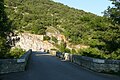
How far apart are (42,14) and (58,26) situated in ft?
51.5

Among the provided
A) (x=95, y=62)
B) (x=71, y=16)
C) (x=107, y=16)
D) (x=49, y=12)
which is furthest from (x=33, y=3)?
(x=95, y=62)

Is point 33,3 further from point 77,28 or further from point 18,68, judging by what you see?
point 18,68

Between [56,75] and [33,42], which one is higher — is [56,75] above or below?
below

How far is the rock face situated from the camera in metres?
97.3

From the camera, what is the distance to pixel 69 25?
358 ft

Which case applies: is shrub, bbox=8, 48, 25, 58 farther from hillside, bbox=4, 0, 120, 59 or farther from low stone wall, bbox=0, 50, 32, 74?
low stone wall, bbox=0, 50, 32, 74

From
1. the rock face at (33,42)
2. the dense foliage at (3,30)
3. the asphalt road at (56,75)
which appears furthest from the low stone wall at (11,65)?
the rock face at (33,42)

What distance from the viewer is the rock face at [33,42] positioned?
97.3 meters

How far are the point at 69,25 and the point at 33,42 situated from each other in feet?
57.3

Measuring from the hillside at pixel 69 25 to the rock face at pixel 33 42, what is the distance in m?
4.02

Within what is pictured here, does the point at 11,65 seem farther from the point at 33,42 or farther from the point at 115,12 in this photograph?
the point at 33,42

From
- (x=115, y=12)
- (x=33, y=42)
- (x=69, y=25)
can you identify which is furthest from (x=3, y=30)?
(x=69, y=25)

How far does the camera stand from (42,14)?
127 metres

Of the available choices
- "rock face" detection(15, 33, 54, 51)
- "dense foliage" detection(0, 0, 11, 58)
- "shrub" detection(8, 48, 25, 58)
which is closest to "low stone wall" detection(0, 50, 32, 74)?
"dense foliage" detection(0, 0, 11, 58)
